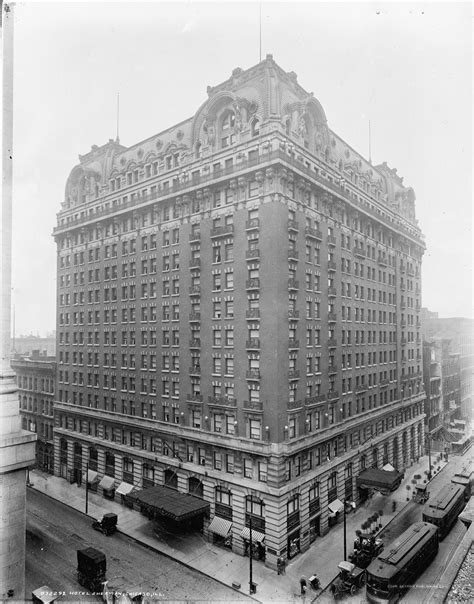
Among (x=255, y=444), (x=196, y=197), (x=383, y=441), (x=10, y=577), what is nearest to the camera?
(x=10, y=577)

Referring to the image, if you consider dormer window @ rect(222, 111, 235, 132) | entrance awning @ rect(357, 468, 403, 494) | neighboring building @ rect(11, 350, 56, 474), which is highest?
dormer window @ rect(222, 111, 235, 132)

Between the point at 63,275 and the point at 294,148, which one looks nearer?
the point at 294,148

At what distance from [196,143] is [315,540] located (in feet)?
132

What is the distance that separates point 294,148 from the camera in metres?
39.3

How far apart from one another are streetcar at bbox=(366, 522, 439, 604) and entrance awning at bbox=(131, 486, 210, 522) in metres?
15.0

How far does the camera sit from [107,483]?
160 ft

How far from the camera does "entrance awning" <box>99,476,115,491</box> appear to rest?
48.5 metres

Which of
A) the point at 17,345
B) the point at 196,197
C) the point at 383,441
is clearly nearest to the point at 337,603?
the point at 383,441

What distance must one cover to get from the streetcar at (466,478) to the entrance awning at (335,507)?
15.0 meters

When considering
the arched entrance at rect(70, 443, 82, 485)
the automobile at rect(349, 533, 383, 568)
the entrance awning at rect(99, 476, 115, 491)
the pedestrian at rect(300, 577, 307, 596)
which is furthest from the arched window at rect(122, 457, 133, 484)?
the automobile at rect(349, 533, 383, 568)

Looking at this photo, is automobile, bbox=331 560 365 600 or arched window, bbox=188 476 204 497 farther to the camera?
arched window, bbox=188 476 204 497

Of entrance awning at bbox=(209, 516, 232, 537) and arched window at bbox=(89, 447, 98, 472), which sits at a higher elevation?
arched window at bbox=(89, 447, 98, 472)

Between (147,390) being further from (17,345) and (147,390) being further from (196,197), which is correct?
(17,345)

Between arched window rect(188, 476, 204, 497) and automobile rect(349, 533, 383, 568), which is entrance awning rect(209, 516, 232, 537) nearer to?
arched window rect(188, 476, 204, 497)
